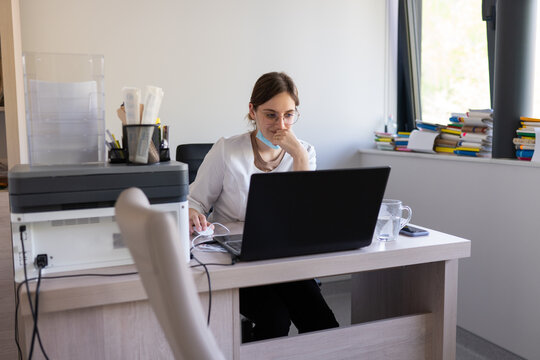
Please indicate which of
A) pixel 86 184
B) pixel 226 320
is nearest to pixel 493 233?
pixel 226 320

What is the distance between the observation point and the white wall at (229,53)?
2.93m

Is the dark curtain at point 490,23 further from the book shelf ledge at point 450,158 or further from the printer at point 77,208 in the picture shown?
the printer at point 77,208

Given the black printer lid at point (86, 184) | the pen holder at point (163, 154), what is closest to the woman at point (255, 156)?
the pen holder at point (163, 154)

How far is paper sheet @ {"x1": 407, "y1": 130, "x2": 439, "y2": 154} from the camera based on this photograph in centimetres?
310

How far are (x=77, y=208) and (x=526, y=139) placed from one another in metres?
2.08

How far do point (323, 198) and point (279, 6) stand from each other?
233cm

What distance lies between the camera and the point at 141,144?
139cm

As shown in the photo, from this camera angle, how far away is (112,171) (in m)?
1.29

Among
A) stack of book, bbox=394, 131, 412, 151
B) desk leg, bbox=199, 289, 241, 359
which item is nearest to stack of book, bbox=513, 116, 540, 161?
stack of book, bbox=394, 131, 412, 151

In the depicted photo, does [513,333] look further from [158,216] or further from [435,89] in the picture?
[158,216]

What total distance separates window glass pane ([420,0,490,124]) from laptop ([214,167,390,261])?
211 centimetres

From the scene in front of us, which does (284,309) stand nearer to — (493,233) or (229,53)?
(493,233)

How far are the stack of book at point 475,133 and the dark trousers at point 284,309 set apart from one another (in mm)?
1368

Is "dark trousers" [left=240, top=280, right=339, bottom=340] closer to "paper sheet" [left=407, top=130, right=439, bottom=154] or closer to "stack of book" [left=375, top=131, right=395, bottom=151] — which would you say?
"paper sheet" [left=407, top=130, right=439, bottom=154]
